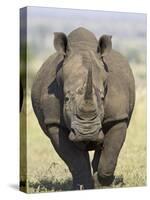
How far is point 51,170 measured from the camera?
8508 mm

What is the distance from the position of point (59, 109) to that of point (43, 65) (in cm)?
45

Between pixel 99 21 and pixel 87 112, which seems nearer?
pixel 87 112

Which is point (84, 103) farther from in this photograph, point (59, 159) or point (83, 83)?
point (59, 159)

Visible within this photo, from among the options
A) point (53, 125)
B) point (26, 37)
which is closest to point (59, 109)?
point (53, 125)

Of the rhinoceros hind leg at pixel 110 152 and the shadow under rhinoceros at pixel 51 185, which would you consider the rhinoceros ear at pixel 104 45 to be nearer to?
the rhinoceros hind leg at pixel 110 152

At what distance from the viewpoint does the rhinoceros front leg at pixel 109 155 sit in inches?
340

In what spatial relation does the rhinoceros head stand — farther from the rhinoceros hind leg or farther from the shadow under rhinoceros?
the shadow under rhinoceros

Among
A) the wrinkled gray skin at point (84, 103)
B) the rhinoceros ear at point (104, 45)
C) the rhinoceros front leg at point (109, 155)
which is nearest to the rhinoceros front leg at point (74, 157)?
the wrinkled gray skin at point (84, 103)

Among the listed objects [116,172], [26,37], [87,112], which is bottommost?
[116,172]

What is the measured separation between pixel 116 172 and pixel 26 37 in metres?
1.63

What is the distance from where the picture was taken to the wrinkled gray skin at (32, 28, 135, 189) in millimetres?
8195

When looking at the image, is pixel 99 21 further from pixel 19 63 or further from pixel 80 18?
pixel 19 63

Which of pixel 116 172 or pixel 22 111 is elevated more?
pixel 22 111

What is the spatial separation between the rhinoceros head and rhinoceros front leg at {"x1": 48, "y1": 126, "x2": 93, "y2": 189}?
206 millimetres
